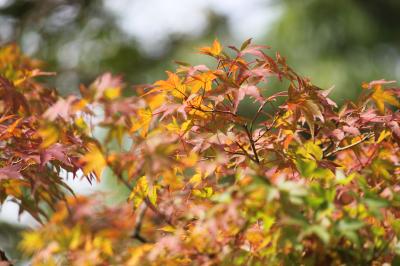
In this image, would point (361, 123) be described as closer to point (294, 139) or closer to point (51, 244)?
point (294, 139)

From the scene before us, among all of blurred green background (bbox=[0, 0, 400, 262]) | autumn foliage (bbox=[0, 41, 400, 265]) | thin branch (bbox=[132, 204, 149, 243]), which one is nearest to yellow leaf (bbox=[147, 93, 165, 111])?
autumn foliage (bbox=[0, 41, 400, 265])

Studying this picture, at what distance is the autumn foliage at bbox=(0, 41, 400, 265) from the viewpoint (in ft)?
3.20

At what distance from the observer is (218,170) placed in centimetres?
130

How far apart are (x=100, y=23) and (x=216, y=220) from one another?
25.0ft

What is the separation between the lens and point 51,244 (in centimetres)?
118

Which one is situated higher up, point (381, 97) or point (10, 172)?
point (10, 172)

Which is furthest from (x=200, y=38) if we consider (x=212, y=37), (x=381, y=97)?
(x=381, y=97)

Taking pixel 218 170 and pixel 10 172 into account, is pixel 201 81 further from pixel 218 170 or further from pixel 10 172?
pixel 10 172

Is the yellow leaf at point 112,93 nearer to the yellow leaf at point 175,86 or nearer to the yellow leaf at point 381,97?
the yellow leaf at point 175,86

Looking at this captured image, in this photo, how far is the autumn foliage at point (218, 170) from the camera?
0.98m

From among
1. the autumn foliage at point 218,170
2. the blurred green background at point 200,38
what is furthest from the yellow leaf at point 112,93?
the blurred green background at point 200,38

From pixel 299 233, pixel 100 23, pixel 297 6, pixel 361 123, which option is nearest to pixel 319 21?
pixel 297 6

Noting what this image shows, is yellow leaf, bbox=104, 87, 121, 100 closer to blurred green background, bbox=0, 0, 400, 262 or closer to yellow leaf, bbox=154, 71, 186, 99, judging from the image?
yellow leaf, bbox=154, 71, 186, 99

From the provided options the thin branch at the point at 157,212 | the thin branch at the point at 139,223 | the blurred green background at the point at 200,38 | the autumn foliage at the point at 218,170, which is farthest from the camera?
the blurred green background at the point at 200,38
